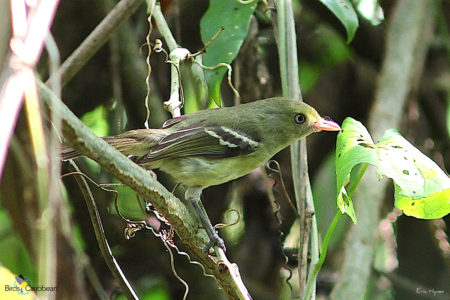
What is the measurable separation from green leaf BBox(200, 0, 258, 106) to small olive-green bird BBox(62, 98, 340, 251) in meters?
0.16

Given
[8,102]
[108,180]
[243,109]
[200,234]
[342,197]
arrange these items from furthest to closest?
[108,180] → [243,109] → [200,234] → [342,197] → [8,102]

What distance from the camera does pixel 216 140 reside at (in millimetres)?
2881

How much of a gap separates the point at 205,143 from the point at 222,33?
55 cm

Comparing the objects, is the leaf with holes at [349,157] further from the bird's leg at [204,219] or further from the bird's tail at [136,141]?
the bird's tail at [136,141]

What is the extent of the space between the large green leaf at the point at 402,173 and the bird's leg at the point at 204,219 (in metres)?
0.62

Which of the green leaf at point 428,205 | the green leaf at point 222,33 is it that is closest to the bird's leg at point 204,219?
the green leaf at point 222,33

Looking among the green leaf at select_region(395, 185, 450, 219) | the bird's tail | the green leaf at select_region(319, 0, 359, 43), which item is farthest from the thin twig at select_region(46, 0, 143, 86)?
the green leaf at select_region(395, 185, 450, 219)

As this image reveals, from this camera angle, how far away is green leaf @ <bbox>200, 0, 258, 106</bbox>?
2.88 meters

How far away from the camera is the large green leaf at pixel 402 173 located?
177 centimetres

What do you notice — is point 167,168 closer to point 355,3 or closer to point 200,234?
point 200,234

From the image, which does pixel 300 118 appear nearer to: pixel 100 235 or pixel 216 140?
pixel 216 140

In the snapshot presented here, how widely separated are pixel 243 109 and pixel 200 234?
3.15 ft

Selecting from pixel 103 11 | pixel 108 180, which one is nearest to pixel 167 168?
pixel 108 180

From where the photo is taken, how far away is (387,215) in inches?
152
